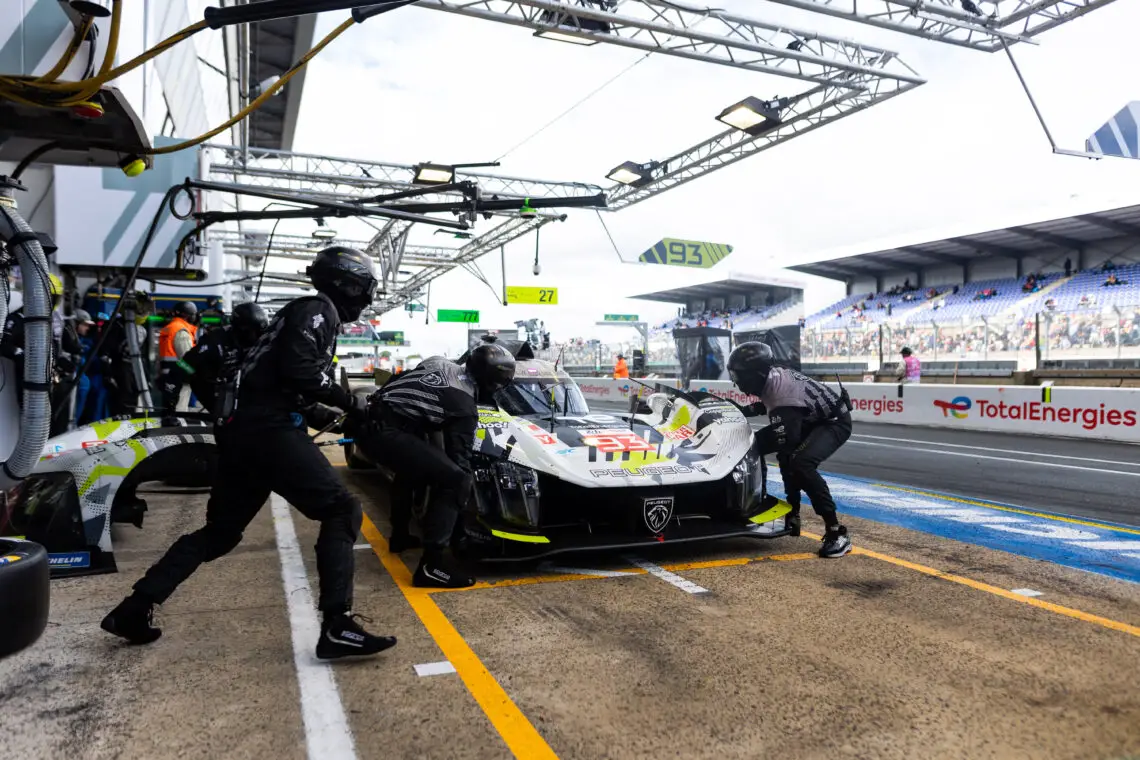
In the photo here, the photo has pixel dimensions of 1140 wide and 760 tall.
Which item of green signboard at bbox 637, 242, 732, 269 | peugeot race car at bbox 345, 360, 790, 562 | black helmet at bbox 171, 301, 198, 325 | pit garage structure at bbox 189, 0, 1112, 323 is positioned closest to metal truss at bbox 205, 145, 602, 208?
pit garage structure at bbox 189, 0, 1112, 323

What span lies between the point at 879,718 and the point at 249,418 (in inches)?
110

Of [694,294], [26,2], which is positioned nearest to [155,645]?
[26,2]

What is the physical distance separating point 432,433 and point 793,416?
2476 mm

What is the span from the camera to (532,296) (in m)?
38.2

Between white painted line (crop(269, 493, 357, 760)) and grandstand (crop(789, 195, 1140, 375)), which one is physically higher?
grandstand (crop(789, 195, 1140, 375))

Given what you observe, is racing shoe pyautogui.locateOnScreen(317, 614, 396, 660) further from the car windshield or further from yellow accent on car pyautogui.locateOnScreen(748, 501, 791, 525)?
the car windshield

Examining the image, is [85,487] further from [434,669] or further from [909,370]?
[909,370]

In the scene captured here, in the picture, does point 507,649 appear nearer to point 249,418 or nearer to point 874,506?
point 249,418

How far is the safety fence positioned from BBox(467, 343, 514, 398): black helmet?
15.6 m

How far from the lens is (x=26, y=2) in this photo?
15.0 ft

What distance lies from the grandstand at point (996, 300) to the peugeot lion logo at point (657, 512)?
1514 cm

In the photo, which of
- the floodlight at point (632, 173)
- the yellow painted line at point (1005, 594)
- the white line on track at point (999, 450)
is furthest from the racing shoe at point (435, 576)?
the floodlight at point (632, 173)

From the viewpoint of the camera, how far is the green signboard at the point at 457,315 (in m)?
48.4

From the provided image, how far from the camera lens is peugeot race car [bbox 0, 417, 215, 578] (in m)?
4.23
